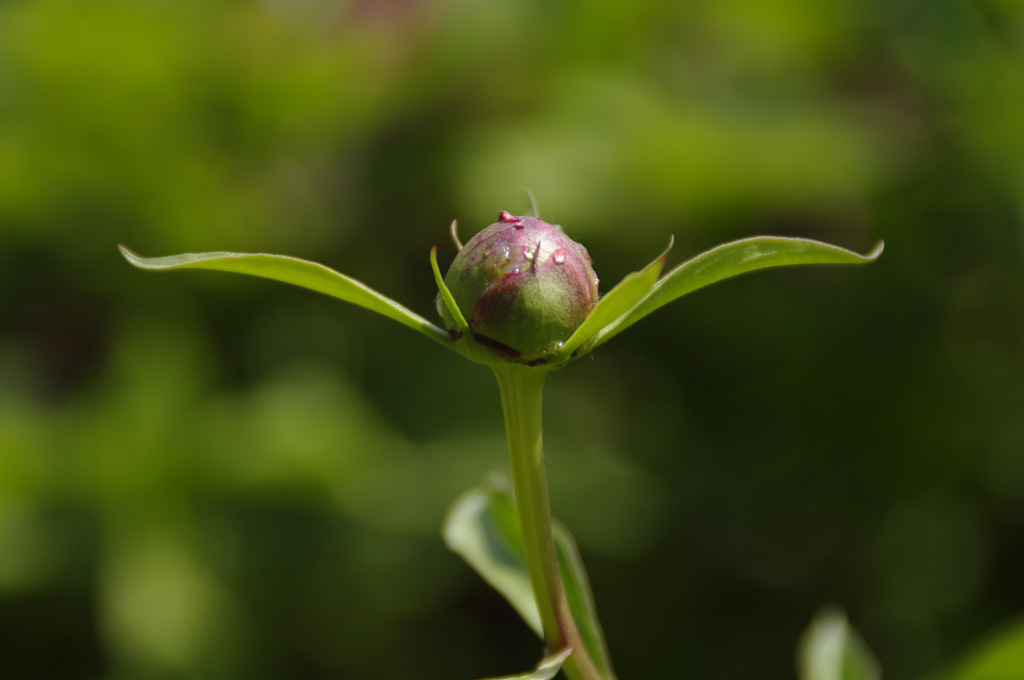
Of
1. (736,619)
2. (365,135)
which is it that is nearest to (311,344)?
(365,135)

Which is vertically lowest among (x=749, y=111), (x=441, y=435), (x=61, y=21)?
(x=441, y=435)

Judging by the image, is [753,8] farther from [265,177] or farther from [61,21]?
[61,21]

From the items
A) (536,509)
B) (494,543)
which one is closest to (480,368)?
(494,543)

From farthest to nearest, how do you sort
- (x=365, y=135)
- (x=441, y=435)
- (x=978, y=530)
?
(x=365, y=135) → (x=441, y=435) → (x=978, y=530)

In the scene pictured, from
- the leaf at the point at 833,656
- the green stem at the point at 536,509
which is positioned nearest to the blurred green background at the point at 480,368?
the leaf at the point at 833,656

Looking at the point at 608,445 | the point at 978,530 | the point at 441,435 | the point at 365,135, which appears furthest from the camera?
the point at 365,135

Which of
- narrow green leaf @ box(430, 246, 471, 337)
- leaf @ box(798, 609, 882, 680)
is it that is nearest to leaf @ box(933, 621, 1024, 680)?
leaf @ box(798, 609, 882, 680)
